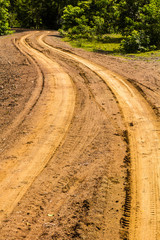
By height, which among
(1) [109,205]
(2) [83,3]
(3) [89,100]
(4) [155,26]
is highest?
(2) [83,3]

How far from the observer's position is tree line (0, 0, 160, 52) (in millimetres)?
20734

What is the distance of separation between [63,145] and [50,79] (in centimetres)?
614

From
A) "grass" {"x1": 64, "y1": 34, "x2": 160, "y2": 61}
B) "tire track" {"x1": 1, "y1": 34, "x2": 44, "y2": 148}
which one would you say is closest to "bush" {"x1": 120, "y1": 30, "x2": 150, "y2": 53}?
"grass" {"x1": 64, "y1": 34, "x2": 160, "y2": 61}

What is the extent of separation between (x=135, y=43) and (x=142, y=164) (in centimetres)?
1638

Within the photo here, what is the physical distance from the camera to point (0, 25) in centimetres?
3022

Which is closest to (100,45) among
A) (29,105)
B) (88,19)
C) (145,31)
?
(145,31)

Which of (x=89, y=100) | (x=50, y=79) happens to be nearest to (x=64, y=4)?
(x=50, y=79)

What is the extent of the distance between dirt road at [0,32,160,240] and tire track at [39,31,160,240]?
1 cm

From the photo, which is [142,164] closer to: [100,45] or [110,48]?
[110,48]

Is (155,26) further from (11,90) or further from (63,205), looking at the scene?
(63,205)

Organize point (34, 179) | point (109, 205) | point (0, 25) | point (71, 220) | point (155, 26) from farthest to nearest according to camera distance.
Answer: point (0, 25), point (155, 26), point (34, 179), point (109, 205), point (71, 220)

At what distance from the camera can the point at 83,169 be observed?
528 centimetres

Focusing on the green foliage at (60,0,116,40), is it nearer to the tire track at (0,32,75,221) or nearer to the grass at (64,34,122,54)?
the grass at (64,34,122,54)

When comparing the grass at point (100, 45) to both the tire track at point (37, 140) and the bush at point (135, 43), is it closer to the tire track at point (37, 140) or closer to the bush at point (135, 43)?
the bush at point (135, 43)
